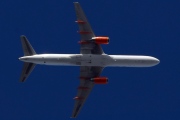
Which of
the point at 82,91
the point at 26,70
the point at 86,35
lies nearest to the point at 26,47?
the point at 26,70

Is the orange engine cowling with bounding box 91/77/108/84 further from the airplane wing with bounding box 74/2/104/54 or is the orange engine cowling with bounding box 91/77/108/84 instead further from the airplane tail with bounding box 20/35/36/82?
the airplane tail with bounding box 20/35/36/82

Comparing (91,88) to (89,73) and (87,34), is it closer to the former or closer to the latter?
(89,73)

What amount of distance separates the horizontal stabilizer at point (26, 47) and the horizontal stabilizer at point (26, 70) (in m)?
2.65

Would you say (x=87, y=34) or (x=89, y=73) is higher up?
(x=87, y=34)

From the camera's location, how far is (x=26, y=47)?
154750mm

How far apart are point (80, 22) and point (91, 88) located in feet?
55.7

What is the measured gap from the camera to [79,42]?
15600 cm

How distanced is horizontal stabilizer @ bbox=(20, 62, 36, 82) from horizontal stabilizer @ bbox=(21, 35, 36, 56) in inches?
104

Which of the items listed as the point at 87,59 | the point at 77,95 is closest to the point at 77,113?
the point at 77,95

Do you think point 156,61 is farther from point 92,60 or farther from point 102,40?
point 92,60

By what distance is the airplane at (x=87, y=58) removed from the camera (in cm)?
15362

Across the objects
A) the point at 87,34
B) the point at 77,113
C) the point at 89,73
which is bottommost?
the point at 77,113

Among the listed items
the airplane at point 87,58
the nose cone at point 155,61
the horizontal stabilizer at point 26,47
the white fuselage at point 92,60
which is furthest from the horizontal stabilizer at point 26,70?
the nose cone at point 155,61

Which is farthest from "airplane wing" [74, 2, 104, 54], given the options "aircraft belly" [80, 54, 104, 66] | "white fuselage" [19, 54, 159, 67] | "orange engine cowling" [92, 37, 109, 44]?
"orange engine cowling" [92, 37, 109, 44]
